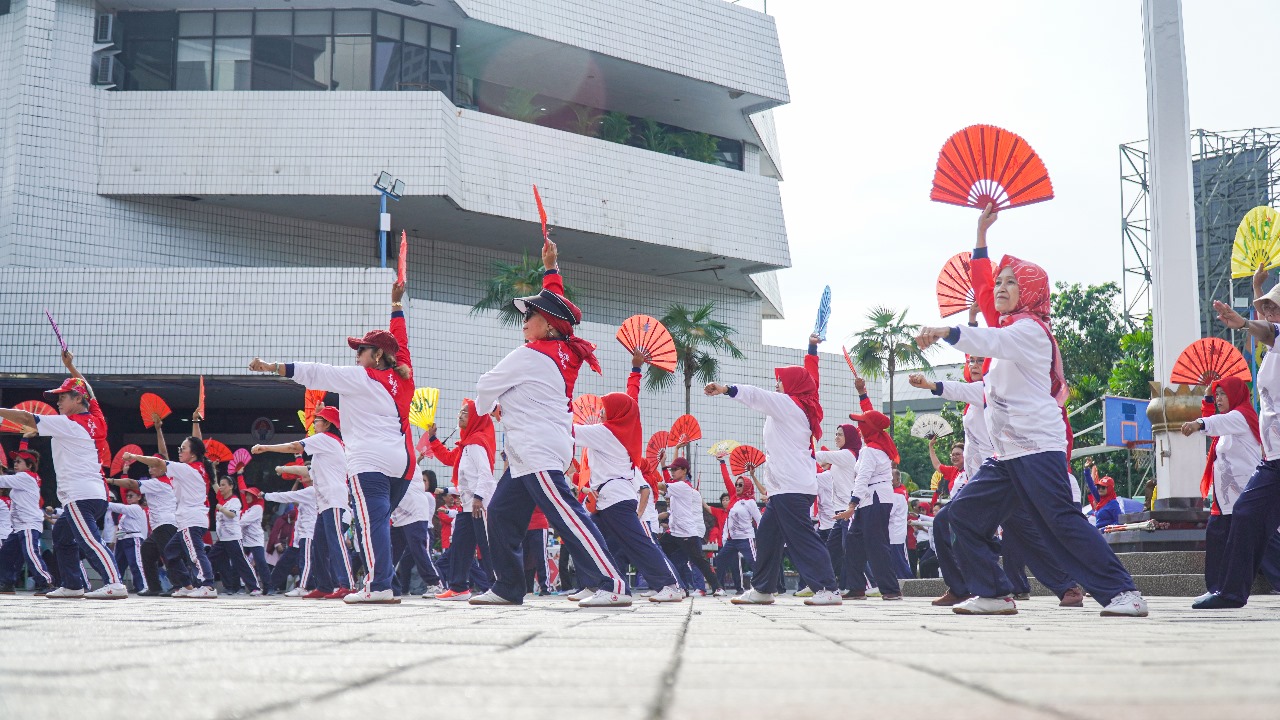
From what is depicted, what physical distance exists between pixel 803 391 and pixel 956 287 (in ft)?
5.03

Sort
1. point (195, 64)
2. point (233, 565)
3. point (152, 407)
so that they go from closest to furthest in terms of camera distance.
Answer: point (152, 407) < point (233, 565) < point (195, 64)

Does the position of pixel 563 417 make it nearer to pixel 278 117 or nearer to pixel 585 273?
pixel 278 117

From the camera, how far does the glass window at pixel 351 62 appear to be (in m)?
28.0

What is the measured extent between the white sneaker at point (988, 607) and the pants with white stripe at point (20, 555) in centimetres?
1123

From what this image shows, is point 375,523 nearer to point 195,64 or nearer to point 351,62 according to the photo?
point 351,62

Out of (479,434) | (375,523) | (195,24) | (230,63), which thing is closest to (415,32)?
(230,63)

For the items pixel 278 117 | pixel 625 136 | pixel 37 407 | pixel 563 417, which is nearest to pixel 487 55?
pixel 625 136

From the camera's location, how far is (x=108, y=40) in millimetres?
26969

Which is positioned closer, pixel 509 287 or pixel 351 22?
pixel 351 22

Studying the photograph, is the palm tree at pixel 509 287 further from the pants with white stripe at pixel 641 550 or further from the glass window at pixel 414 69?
the pants with white stripe at pixel 641 550

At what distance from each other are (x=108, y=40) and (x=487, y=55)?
909 centimetres

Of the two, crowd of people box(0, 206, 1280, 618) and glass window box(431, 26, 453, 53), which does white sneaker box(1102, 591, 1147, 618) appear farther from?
glass window box(431, 26, 453, 53)

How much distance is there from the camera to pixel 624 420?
37.7ft

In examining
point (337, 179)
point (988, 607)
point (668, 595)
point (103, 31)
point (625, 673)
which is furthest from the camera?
point (103, 31)
